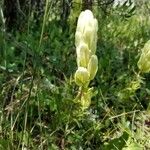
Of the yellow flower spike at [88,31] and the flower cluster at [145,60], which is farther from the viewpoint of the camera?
the flower cluster at [145,60]

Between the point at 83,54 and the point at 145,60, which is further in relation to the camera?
the point at 145,60

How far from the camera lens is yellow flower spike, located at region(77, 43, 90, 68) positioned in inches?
60.9

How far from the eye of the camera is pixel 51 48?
299cm

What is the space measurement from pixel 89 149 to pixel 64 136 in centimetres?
13

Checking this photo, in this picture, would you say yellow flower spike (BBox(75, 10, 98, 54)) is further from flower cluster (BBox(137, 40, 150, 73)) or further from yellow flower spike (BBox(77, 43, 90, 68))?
flower cluster (BBox(137, 40, 150, 73))

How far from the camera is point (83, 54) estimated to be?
5.10 feet

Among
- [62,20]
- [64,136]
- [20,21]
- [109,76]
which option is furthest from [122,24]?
[64,136]

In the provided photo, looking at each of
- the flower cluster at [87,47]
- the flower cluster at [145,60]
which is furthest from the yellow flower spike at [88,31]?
the flower cluster at [145,60]

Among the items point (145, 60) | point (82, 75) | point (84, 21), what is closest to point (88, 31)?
point (84, 21)

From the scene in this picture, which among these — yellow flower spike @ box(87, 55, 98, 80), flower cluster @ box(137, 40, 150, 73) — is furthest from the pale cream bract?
flower cluster @ box(137, 40, 150, 73)

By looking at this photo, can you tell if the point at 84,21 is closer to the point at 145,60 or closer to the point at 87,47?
the point at 87,47

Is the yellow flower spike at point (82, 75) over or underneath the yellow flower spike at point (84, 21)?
underneath

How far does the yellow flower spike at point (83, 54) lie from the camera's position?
155 cm

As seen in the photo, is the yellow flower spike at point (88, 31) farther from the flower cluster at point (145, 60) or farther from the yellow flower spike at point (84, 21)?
the flower cluster at point (145, 60)
